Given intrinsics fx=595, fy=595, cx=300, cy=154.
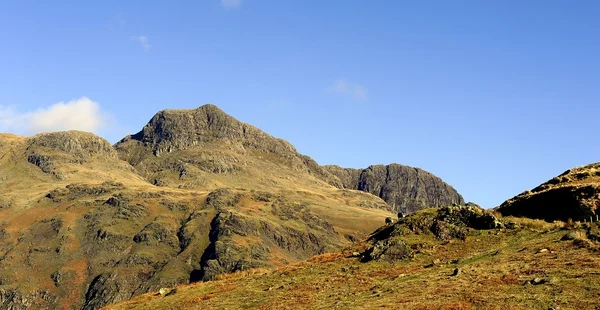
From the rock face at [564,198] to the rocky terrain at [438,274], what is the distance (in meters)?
3.20

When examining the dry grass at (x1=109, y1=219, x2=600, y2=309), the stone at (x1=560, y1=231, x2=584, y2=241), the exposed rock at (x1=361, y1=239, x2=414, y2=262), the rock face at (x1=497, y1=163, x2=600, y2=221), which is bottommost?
the dry grass at (x1=109, y1=219, x2=600, y2=309)

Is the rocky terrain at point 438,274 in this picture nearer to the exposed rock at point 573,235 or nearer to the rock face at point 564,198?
the exposed rock at point 573,235

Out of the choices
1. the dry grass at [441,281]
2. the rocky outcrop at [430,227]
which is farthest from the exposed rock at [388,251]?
the dry grass at [441,281]

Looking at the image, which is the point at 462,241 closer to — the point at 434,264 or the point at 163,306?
the point at 434,264

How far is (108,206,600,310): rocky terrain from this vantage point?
27.2 meters

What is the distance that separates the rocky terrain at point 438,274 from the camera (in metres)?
27.2

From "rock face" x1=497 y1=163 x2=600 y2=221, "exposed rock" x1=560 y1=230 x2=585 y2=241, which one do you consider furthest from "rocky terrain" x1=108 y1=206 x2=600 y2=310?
"rock face" x1=497 y1=163 x2=600 y2=221

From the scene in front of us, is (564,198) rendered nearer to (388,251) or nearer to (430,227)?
(430,227)

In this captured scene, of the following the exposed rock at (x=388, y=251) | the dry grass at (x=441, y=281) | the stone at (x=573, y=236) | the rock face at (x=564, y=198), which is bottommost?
the dry grass at (x=441, y=281)

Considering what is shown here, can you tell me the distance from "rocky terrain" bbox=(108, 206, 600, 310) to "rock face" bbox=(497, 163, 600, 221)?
10.5ft

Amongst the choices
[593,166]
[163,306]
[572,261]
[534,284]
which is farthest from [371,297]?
[593,166]

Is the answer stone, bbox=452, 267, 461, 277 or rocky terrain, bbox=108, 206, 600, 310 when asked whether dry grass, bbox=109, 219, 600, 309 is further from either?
stone, bbox=452, 267, 461, 277

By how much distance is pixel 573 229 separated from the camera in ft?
120

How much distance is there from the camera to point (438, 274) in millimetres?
32656
